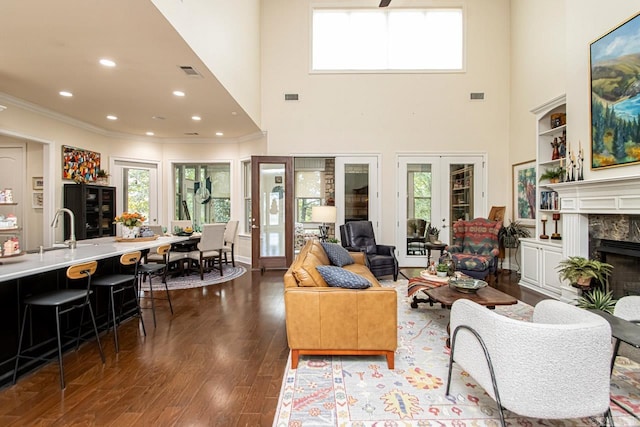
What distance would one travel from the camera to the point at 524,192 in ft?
20.0

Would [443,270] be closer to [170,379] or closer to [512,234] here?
[170,379]

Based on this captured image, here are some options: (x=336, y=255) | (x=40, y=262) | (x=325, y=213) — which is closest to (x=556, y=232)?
(x=336, y=255)

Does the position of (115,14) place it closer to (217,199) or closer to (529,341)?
(529,341)

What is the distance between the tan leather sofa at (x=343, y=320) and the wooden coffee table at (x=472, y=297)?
2.59 ft

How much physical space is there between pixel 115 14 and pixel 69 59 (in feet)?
4.31

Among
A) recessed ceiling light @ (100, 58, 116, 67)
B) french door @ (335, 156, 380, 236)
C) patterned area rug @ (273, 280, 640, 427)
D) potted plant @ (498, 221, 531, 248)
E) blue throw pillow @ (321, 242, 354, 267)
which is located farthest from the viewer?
french door @ (335, 156, 380, 236)

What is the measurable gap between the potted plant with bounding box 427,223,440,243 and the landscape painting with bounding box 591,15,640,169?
3.00 meters

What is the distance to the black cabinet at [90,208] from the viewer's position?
18.8 ft

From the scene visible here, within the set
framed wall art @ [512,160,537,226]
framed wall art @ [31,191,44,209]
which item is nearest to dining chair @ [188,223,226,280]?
framed wall art @ [31,191,44,209]

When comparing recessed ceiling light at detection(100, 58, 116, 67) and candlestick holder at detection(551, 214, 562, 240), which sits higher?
recessed ceiling light at detection(100, 58, 116, 67)

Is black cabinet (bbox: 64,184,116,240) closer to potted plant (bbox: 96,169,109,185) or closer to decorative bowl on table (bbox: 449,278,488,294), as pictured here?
potted plant (bbox: 96,169,109,185)

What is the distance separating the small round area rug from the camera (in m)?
5.28

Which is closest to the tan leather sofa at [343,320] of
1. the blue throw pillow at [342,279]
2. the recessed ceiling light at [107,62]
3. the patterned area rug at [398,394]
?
the blue throw pillow at [342,279]

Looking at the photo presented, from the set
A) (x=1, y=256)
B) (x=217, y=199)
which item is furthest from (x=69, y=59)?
(x=217, y=199)
